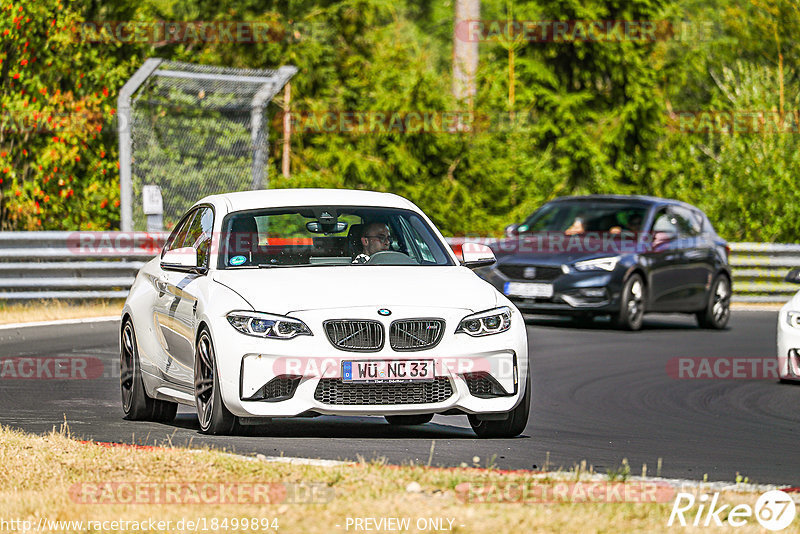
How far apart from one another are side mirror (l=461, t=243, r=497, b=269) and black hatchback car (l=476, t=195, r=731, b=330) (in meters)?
9.42

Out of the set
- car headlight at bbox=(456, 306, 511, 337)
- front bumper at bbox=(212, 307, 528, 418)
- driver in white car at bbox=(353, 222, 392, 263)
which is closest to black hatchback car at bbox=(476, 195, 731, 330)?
driver in white car at bbox=(353, 222, 392, 263)

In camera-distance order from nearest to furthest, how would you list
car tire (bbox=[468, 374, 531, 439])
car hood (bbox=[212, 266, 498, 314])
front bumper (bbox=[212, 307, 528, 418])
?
front bumper (bbox=[212, 307, 528, 418]) < car hood (bbox=[212, 266, 498, 314]) < car tire (bbox=[468, 374, 531, 439])

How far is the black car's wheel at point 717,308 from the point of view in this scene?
2105 centimetres

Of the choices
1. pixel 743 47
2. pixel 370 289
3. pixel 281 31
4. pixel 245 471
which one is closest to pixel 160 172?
pixel 281 31

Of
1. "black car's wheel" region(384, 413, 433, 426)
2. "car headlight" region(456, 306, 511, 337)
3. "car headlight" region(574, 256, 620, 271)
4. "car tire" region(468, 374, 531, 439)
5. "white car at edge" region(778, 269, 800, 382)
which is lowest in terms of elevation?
"car headlight" region(574, 256, 620, 271)

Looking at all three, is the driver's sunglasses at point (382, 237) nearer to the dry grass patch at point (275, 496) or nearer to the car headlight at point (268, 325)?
the car headlight at point (268, 325)

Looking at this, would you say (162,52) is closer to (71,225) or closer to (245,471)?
(71,225)

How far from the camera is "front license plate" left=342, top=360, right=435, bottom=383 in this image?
28.7 ft

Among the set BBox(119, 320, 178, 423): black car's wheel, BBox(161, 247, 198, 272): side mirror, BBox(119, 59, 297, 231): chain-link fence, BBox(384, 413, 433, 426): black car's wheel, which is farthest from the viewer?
BBox(119, 59, 297, 231): chain-link fence

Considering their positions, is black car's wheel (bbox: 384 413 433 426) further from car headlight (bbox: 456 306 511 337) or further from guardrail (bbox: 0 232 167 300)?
guardrail (bbox: 0 232 167 300)

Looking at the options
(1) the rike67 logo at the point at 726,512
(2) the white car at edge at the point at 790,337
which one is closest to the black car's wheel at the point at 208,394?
(1) the rike67 logo at the point at 726,512

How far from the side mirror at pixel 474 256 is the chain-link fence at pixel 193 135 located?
11648mm

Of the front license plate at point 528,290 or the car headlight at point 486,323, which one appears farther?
the front license plate at point 528,290

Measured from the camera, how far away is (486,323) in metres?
9.06
